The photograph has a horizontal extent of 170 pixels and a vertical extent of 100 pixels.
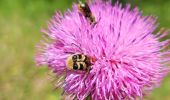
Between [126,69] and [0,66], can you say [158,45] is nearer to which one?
[126,69]

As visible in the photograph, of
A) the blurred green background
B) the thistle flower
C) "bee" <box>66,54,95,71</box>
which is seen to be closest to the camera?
"bee" <box>66,54,95,71</box>

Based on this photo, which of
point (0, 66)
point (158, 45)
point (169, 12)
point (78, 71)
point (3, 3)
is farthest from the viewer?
point (169, 12)

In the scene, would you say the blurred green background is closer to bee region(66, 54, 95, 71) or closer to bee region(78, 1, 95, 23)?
bee region(78, 1, 95, 23)

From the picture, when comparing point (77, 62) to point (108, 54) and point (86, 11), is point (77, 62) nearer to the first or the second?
point (108, 54)

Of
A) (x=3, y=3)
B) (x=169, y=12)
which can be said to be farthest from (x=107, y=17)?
(x=169, y=12)

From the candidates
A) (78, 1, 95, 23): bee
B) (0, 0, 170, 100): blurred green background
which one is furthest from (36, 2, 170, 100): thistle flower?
(0, 0, 170, 100): blurred green background

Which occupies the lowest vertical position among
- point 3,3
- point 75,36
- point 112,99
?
point 112,99

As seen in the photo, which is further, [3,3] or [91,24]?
[3,3]
